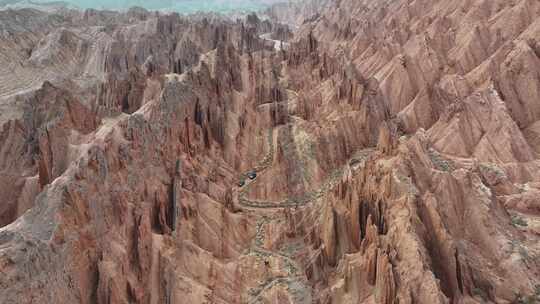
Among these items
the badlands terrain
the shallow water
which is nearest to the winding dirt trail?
the badlands terrain

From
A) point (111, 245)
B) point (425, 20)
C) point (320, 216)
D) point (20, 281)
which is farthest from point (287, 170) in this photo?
point (425, 20)

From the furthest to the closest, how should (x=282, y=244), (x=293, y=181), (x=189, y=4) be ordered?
(x=189, y=4)
(x=293, y=181)
(x=282, y=244)

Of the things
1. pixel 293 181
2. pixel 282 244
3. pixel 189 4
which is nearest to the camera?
pixel 282 244

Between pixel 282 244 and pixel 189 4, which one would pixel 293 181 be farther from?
pixel 189 4

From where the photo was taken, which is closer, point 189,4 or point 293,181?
point 293,181

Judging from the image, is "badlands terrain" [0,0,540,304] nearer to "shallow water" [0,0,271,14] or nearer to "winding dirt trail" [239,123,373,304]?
"winding dirt trail" [239,123,373,304]

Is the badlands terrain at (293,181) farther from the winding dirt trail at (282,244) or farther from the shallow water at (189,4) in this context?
the shallow water at (189,4)

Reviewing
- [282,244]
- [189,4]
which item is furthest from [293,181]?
[189,4]

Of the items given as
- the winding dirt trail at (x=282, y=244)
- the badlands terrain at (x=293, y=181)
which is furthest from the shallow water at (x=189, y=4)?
the winding dirt trail at (x=282, y=244)

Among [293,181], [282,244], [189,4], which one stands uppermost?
[189,4]
